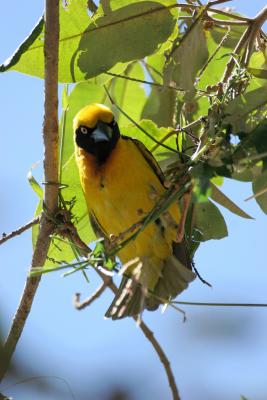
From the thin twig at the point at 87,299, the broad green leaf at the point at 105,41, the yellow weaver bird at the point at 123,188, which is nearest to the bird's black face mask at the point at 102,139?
the yellow weaver bird at the point at 123,188

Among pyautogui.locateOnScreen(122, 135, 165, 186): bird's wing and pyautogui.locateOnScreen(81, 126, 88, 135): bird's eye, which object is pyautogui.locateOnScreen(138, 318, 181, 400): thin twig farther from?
pyautogui.locateOnScreen(81, 126, 88, 135): bird's eye

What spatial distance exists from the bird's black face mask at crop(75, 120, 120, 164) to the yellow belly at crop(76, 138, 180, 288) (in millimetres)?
61

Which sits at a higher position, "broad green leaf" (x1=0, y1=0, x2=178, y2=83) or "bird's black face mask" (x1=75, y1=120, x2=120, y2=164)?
"broad green leaf" (x1=0, y1=0, x2=178, y2=83)

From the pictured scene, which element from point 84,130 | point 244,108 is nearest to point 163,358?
point 244,108

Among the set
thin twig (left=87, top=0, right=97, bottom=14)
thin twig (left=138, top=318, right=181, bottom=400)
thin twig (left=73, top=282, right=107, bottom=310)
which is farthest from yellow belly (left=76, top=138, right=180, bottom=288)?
thin twig (left=73, top=282, right=107, bottom=310)

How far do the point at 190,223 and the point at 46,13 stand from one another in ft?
3.27

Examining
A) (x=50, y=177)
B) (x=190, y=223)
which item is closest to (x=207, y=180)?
(x=50, y=177)

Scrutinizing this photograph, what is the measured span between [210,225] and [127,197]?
38 cm

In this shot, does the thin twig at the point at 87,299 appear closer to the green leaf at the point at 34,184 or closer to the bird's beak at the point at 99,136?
the green leaf at the point at 34,184

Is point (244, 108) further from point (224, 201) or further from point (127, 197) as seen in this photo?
point (127, 197)

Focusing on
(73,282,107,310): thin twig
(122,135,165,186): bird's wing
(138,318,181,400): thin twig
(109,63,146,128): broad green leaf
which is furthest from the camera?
(109,63,146,128): broad green leaf

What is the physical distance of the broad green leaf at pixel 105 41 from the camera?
2.85 meters

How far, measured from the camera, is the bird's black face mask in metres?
3.09

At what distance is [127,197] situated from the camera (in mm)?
2955
